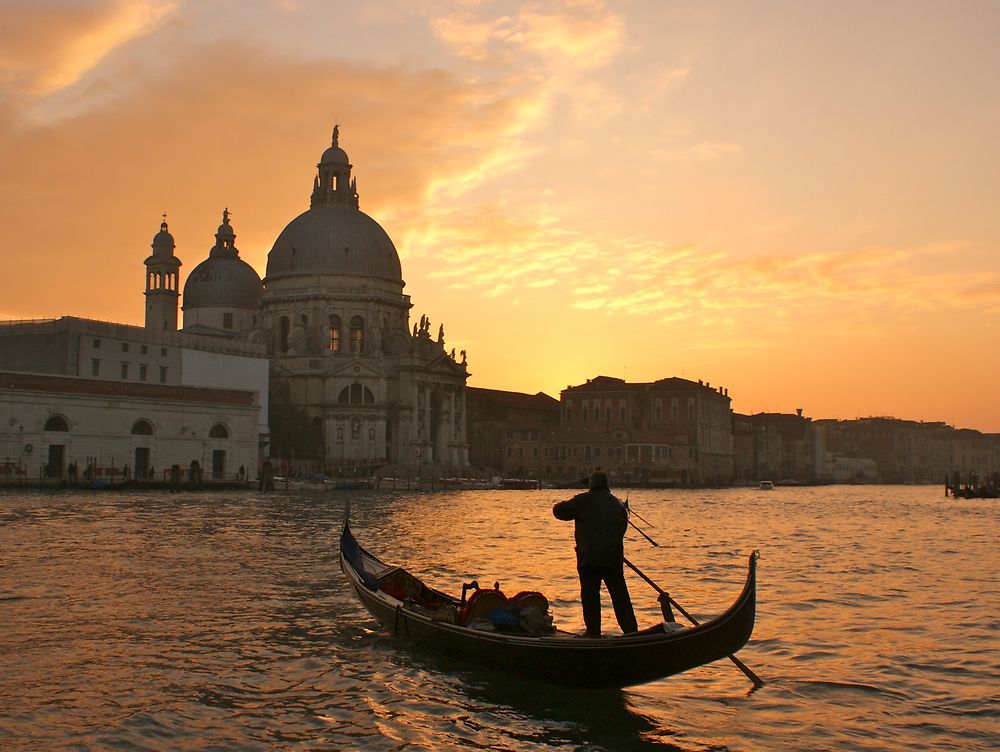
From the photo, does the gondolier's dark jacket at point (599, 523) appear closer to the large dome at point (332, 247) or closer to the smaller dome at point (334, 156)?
the large dome at point (332, 247)

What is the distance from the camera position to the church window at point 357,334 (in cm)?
9444

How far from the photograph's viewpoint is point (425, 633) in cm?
1373

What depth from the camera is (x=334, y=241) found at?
3755 inches

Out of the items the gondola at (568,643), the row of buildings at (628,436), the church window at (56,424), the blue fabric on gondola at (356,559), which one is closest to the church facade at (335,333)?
the row of buildings at (628,436)

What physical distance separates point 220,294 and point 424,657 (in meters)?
93.5

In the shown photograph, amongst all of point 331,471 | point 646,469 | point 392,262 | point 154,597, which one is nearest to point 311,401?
point 331,471

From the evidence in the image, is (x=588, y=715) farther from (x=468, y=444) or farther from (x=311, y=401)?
(x=468, y=444)

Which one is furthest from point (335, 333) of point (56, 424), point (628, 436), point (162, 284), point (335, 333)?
point (56, 424)

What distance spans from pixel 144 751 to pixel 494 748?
3005 millimetres

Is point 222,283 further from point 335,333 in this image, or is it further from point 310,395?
point 310,395

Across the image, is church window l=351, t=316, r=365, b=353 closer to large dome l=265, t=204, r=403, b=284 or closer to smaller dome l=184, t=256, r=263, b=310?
large dome l=265, t=204, r=403, b=284

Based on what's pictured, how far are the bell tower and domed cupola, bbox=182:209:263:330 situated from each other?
4.65 feet

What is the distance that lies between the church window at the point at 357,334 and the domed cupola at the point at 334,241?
3.73 m

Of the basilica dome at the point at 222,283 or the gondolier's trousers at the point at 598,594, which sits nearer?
the gondolier's trousers at the point at 598,594
